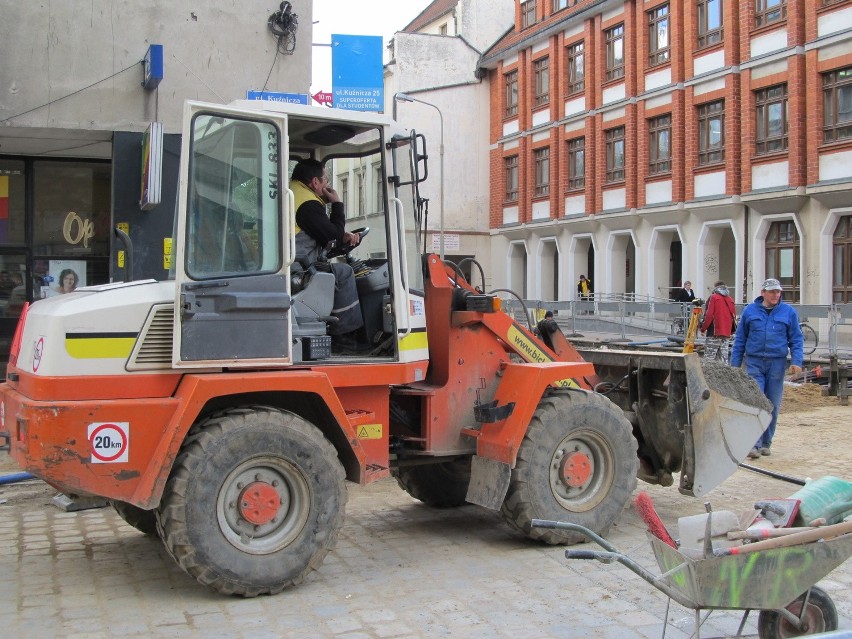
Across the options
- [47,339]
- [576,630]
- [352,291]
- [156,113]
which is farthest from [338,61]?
[576,630]

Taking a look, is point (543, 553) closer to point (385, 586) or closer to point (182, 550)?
point (385, 586)

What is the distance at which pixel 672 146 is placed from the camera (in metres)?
33.7

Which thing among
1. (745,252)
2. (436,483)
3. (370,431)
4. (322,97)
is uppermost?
(322,97)

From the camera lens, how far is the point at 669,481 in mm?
7750

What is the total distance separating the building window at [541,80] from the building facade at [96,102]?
30.7m

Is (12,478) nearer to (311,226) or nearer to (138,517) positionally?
(138,517)

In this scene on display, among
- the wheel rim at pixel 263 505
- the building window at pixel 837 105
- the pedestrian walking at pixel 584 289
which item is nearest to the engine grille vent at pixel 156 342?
the wheel rim at pixel 263 505

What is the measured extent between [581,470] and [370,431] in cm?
161

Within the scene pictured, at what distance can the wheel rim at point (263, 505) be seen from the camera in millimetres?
5547

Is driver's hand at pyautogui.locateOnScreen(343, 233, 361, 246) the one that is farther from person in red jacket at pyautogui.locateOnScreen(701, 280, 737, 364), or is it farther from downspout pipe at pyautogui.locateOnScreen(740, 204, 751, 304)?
downspout pipe at pyautogui.locateOnScreen(740, 204, 751, 304)

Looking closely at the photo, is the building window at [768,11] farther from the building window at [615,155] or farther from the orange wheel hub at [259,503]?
the orange wheel hub at [259,503]

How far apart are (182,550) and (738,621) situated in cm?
304

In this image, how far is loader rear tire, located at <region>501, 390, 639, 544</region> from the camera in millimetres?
6711

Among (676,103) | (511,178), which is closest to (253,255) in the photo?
(676,103)
